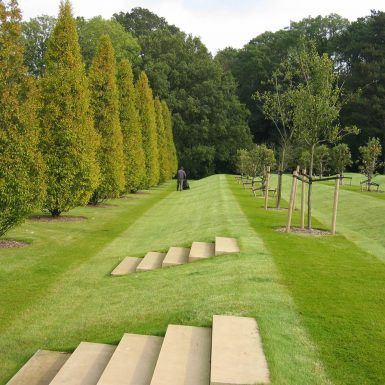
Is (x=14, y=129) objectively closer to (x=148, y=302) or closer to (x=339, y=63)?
(x=148, y=302)

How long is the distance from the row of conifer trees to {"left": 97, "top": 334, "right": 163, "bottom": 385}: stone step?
301 inches

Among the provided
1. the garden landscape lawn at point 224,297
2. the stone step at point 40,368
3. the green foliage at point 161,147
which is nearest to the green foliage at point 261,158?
the green foliage at point 161,147

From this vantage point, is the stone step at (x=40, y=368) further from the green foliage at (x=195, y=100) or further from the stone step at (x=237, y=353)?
the green foliage at (x=195, y=100)

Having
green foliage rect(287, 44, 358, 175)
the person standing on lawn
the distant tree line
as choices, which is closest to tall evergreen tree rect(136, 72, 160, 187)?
the person standing on lawn

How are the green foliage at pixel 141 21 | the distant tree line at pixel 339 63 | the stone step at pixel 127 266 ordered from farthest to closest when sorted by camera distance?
the green foliage at pixel 141 21 < the distant tree line at pixel 339 63 < the stone step at pixel 127 266

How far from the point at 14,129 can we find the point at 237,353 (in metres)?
9.60

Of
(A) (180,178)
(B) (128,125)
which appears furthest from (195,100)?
(B) (128,125)

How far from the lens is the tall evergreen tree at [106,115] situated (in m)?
22.4

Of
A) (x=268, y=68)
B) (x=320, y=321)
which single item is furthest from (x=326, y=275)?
(x=268, y=68)

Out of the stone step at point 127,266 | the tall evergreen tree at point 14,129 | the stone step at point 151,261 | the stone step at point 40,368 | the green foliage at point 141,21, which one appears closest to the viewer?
the stone step at point 40,368

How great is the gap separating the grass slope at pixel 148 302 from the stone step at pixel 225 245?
0.27m

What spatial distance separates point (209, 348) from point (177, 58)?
183ft

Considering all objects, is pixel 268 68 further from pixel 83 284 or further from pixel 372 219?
pixel 83 284

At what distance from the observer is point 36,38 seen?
190ft
